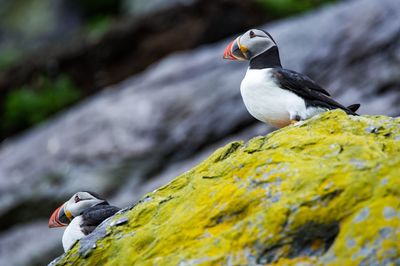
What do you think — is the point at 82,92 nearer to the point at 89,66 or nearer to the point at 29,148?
the point at 89,66

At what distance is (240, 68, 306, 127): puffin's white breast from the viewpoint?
20.0ft

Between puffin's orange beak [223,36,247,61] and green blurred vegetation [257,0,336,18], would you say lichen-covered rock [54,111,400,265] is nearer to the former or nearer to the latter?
puffin's orange beak [223,36,247,61]

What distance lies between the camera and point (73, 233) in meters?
6.13

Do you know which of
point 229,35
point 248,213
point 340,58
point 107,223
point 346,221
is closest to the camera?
point 346,221

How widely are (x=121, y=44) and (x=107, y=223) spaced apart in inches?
513

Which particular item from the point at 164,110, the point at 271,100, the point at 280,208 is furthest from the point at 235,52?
the point at 164,110

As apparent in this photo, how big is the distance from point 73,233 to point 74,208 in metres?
0.43

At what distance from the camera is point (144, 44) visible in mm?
18188

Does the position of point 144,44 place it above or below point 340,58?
above

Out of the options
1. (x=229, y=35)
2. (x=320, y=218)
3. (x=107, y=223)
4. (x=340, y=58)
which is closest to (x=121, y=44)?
(x=229, y=35)

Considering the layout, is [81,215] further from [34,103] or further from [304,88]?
[34,103]

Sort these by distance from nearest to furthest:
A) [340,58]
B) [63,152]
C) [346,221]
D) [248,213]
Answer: [346,221]
[248,213]
[340,58]
[63,152]

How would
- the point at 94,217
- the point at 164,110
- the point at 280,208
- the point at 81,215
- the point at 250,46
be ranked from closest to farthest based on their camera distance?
the point at 280,208 < the point at 94,217 < the point at 81,215 < the point at 250,46 < the point at 164,110

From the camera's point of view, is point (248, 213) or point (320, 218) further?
point (248, 213)
